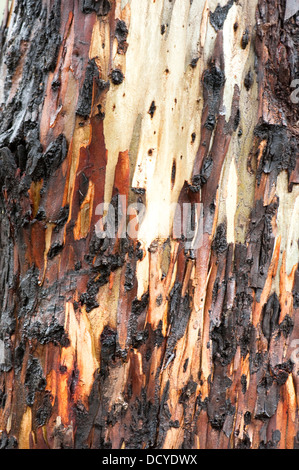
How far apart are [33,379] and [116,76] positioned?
2.42 feet

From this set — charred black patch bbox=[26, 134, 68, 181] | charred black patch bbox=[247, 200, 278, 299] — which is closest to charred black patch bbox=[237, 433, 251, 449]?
charred black patch bbox=[247, 200, 278, 299]

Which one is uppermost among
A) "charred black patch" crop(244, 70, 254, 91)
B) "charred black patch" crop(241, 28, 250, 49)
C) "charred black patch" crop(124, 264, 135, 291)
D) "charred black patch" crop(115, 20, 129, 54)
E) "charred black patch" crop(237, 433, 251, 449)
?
"charred black patch" crop(241, 28, 250, 49)

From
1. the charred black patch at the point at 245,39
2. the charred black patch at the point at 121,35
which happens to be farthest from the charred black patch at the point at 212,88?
the charred black patch at the point at 121,35

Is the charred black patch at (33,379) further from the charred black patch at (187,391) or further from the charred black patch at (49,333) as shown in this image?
the charred black patch at (187,391)

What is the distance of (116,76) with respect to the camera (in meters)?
0.91

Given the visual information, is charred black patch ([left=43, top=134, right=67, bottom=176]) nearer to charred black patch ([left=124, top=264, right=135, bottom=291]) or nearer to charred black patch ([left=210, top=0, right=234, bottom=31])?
charred black patch ([left=124, top=264, right=135, bottom=291])

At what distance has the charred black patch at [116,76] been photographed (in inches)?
35.9

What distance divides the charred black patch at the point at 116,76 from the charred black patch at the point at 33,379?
68cm

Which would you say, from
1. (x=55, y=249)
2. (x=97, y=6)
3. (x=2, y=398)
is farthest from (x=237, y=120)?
(x=2, y=398)

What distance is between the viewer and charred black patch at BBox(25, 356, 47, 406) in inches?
36.5

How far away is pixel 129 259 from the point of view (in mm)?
938

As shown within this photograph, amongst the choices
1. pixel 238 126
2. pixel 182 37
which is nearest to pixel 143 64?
pixel 182 37

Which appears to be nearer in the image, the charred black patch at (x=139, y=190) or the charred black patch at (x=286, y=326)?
the charred black patch at (x=139, y=190)

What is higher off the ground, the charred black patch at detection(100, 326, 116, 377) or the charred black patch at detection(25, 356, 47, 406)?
the charred black patch at detection(100, 326, 116, 377)
